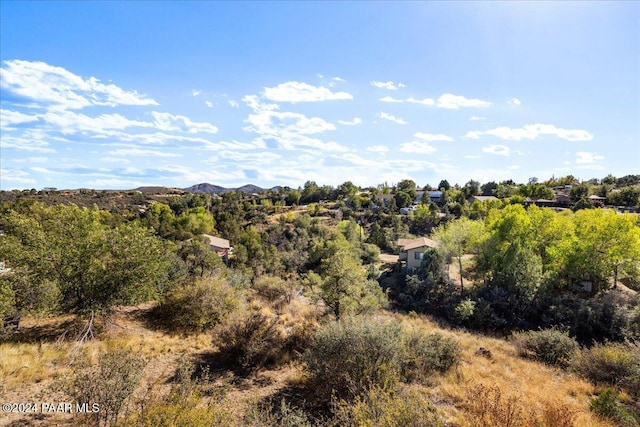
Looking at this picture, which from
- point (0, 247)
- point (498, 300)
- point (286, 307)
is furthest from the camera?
point (498, 300)

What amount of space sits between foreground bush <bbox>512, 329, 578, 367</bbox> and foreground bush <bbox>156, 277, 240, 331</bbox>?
46.9 feet

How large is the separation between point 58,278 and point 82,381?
7.60 meters

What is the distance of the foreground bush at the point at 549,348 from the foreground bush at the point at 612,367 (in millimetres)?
1165

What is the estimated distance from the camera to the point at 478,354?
14.3 meters

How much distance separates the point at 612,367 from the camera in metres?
11.2

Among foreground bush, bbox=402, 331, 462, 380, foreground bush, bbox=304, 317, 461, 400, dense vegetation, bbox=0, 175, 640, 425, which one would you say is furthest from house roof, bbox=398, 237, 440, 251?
foreground bush, bbox=304, 317, 461, 400

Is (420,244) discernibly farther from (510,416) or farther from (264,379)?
(510,416)

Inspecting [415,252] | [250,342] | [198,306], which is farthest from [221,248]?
[250,342]

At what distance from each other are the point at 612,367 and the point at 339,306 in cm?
1032

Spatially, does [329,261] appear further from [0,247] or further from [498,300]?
[498,300]

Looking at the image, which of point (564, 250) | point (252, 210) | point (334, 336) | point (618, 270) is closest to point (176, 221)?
point (252, 210)

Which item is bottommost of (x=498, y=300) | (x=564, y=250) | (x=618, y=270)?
(x=498, y=300)

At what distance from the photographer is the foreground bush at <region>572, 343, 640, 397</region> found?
10.0 m

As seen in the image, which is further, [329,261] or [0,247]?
[329,261]
